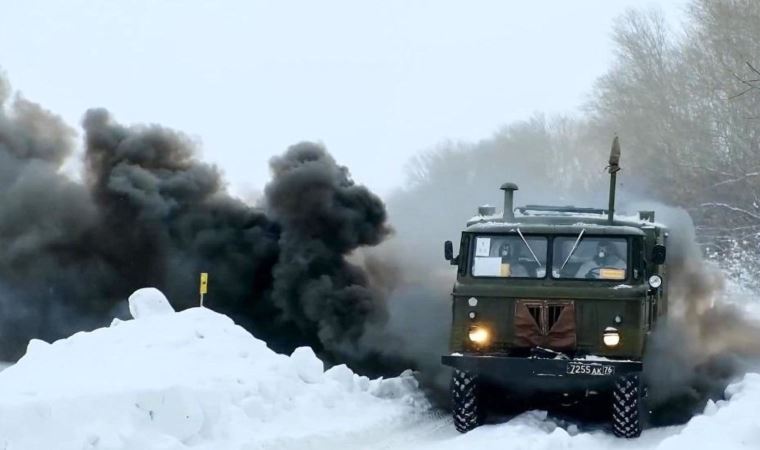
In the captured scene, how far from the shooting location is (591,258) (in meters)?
13.5

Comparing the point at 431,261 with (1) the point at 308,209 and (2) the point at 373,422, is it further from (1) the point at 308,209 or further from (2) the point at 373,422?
(2) the point at 373,422

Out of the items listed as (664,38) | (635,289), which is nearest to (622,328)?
(635,289)

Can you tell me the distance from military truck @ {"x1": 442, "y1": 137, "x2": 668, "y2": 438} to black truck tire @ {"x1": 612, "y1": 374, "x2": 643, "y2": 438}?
0.03 feet

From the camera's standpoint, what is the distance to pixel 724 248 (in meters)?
32.0

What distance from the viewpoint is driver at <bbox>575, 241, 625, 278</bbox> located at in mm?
13375

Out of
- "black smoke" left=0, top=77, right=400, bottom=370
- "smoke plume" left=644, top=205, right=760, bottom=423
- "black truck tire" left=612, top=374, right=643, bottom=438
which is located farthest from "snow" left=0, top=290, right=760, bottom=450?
"black smoke" left=0, top=77, right=400, bottom=370

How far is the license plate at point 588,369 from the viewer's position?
12602 mm

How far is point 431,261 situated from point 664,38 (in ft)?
76.1

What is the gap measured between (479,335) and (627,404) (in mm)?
1751

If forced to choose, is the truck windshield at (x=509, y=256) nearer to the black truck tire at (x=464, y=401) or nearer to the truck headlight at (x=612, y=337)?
the truck headlight at (x=612, y=337)

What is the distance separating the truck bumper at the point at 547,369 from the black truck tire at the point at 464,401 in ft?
0.66

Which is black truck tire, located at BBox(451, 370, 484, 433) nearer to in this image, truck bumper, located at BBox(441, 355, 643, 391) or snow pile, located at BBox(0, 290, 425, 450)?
truck bumper, located at BBox(441, 355, 643, 391)

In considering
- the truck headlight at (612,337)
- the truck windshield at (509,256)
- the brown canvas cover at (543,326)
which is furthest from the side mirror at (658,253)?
the truck windshield at (509,256)

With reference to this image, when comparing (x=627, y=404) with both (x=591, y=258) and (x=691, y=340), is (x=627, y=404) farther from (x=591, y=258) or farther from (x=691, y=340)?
(x=691, y=340)
